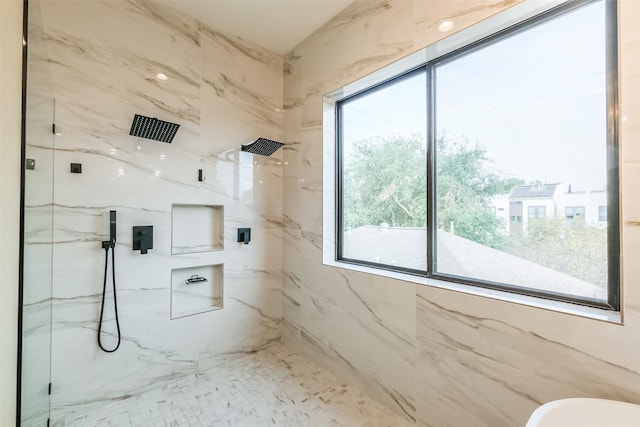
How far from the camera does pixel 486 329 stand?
1.45 metres

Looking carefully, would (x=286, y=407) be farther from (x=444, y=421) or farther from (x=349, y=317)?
(x=444, y=421)

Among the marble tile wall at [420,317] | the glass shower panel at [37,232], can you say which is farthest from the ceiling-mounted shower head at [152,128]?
the marble tile wall at [420,317]

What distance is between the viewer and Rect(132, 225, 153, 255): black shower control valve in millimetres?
2025

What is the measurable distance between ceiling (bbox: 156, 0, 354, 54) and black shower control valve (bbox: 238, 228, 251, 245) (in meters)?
1.72

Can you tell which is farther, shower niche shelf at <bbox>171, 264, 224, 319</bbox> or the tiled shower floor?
shower niche shelf at <bbox>171, 264, 224, 319</bbox>

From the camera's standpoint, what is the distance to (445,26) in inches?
64.9

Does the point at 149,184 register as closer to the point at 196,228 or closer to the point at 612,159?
the point at 196,228

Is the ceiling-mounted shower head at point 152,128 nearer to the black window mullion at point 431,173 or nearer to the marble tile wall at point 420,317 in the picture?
the marble tile wall at point 420,317

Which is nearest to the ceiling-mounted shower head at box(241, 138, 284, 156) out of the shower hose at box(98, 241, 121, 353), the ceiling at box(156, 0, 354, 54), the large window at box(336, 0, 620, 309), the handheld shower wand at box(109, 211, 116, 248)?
the large window at box(336, 0, 620, 309)

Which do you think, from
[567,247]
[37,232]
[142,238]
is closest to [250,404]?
[142,238]

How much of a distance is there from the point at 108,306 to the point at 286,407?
4.48 feet

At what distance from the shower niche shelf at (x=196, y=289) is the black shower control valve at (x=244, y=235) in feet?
0.90

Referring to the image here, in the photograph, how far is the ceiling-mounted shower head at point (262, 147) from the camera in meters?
2.44

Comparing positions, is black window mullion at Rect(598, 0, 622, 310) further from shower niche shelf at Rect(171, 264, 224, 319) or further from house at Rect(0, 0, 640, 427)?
shower niche shelf at Rect(171, 264, 224, 319)
